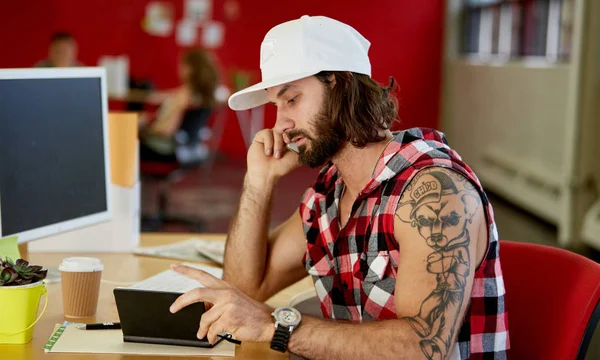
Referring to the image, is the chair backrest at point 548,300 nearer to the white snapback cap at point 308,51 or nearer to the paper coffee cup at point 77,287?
the white snapback cap at point 308,51

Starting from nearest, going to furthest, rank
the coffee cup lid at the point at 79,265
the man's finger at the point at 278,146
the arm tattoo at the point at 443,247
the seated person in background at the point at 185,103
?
the arm tattoo at the point at 443,247 < the coffee cup lid at the point at 79,265 < the man's finger at the point at 278,146 < the seated person in background at the point at 185,103

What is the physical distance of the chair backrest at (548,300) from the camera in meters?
1.70

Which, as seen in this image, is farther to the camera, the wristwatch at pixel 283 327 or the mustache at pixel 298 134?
the mustache at pixel 298 134

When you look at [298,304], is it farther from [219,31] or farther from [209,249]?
[219,31]

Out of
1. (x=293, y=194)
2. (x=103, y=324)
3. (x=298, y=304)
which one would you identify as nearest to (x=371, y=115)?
(x=298, y=304)

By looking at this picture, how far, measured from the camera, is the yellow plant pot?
63.9 inches

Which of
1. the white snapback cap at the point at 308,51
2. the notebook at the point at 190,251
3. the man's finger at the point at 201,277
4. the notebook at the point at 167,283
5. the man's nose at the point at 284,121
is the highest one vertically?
the white snapback cap at the point at 308,51

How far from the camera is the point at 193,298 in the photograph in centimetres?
159

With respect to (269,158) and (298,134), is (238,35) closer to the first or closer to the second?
(269,158)

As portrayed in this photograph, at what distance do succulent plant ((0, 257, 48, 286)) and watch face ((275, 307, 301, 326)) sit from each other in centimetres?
44

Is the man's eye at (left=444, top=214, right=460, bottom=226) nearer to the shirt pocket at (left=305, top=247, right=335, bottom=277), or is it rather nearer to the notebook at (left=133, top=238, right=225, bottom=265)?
the shirt pocket at (left=305, top=247, right=335, bottom=277)

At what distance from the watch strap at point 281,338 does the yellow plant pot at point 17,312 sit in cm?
45

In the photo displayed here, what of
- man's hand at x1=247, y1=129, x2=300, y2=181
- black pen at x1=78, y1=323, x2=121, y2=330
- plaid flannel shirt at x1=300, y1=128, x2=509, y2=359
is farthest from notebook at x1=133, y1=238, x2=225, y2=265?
black pen at x1=78, y1=323, x2=121, y2=330

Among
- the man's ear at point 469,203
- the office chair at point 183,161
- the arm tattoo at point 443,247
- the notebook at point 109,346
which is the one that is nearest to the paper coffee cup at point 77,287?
the notebook at point 109,346
